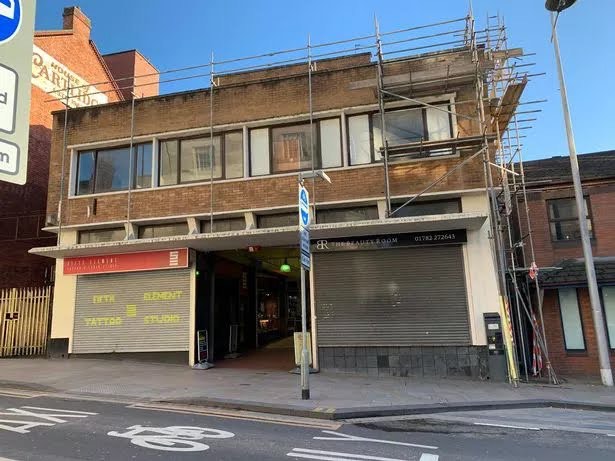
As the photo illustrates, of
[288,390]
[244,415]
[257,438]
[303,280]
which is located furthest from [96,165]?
[257,438]

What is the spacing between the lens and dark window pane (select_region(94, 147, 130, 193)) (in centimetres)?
1625

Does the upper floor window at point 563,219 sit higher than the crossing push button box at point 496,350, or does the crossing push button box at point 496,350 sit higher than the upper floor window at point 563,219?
the upper floor window at point 563,219

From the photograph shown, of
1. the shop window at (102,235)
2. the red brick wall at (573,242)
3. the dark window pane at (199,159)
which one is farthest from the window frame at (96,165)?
the red brick wall at (573,242)

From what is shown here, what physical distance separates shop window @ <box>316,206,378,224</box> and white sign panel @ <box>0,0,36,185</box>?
11575mm

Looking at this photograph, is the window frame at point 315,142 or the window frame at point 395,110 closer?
Answer: the window frame at point 395,110

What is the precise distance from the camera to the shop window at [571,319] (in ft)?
44.7

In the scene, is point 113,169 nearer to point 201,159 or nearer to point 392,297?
point 201,159

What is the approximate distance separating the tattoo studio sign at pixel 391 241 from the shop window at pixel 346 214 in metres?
0.73

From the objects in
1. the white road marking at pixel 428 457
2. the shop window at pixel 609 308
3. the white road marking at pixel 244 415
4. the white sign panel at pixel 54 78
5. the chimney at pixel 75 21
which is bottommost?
the white road marking at pixel 428 457

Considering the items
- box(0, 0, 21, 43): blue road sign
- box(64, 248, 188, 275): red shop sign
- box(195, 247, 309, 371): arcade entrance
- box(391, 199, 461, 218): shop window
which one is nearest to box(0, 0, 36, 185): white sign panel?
box(0, 0, 21, 43): blue road sign

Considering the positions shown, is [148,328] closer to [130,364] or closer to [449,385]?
[130,364]

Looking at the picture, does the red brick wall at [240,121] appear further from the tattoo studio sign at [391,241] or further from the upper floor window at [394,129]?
the tattoo studio sign at [391,241]

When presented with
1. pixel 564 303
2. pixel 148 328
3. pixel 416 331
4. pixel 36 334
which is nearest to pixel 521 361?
pixel 564 303

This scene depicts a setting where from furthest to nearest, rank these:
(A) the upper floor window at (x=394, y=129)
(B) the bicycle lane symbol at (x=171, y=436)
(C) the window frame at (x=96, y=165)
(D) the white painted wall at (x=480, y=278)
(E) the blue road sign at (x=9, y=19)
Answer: (C) the window frame at (x=96, y=165) < (A) the upper floor window at (x=394, y=129) < (D) the white painted wall at (x=480, y=278) < (B) the bicycle lane symbol at (x=171, y=436) < (E) the blue road sign at (x=9, y=19)
